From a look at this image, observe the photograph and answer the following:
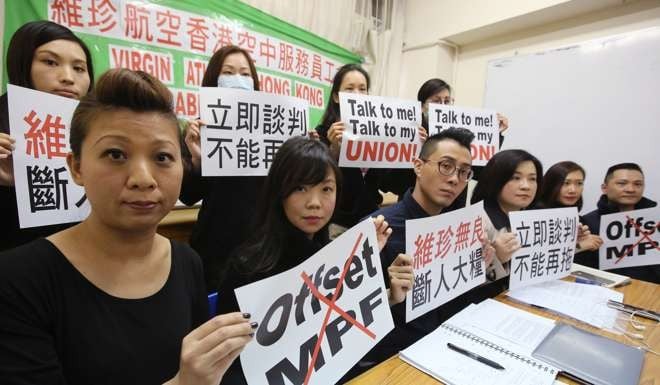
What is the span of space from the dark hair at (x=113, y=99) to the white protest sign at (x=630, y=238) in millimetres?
2423

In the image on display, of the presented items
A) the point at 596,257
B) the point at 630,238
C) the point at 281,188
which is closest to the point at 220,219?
the point at 281,188

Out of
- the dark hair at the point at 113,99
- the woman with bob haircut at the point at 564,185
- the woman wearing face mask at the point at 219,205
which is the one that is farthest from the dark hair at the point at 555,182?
the dark hair at the point at 113,99

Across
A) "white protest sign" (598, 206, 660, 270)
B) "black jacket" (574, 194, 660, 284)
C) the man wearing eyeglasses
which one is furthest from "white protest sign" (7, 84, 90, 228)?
"black jacket" (574, 194, 660, 284)

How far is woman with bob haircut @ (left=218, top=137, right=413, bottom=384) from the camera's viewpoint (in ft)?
3.44

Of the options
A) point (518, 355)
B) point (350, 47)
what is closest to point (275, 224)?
point (518, 355)

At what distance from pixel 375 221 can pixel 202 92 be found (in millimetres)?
885

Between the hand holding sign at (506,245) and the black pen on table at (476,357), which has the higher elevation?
the hand holding sign at (506,245)

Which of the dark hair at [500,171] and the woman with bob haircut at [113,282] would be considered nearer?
the woman with bob haircut at [113,282]

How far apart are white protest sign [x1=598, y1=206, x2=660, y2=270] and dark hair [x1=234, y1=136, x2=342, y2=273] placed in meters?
1.91

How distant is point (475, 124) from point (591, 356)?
1.42 meters

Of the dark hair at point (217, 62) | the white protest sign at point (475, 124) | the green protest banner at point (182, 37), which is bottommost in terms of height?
the white protest sign at point (475, 124)

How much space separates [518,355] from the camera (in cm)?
97

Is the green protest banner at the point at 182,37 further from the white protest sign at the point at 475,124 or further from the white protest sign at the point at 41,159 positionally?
the white protest sign at the point at 475,124

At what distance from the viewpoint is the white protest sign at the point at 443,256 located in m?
1.12
